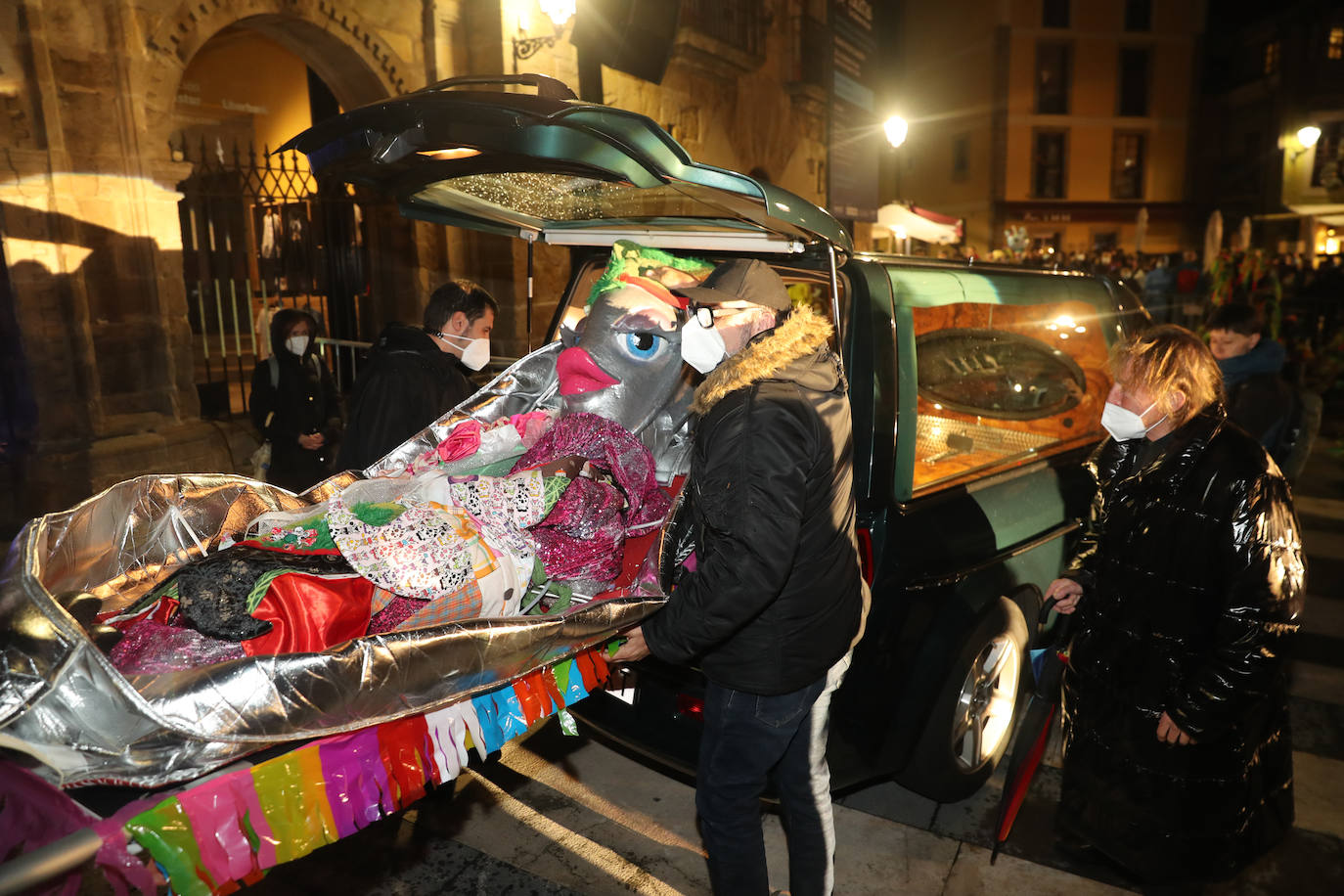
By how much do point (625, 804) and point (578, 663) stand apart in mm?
1279

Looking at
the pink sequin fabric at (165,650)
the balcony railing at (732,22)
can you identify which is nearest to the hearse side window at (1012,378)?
the pink sequin fabric at (165,650)

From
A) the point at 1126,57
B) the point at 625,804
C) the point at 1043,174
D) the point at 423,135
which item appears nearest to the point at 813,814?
the point at 625,804

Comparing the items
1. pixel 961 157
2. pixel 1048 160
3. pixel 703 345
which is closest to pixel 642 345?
pixel 703 345

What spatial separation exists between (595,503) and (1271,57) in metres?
42.4

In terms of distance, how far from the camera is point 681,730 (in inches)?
104

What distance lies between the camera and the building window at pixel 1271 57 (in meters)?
33.3

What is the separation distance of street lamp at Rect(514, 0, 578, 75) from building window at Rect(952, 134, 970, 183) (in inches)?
1222

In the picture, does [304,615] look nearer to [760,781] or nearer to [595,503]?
[595,503]

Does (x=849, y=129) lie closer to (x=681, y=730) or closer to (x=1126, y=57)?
(x=681, y=730)

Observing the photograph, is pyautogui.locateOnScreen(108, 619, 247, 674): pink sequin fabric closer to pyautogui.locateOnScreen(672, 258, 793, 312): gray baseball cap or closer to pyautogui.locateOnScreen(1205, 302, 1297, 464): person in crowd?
pyautogui.locateOnScreen(672, 258, 793, 312): gray baseball cap

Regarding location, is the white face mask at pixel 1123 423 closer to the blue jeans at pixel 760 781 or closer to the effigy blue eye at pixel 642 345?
the blue jeans at pixel 760 781

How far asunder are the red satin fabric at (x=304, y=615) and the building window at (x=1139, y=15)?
136ft

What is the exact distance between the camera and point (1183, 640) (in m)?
2.29

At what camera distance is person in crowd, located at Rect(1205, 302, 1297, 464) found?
14.8 feet
